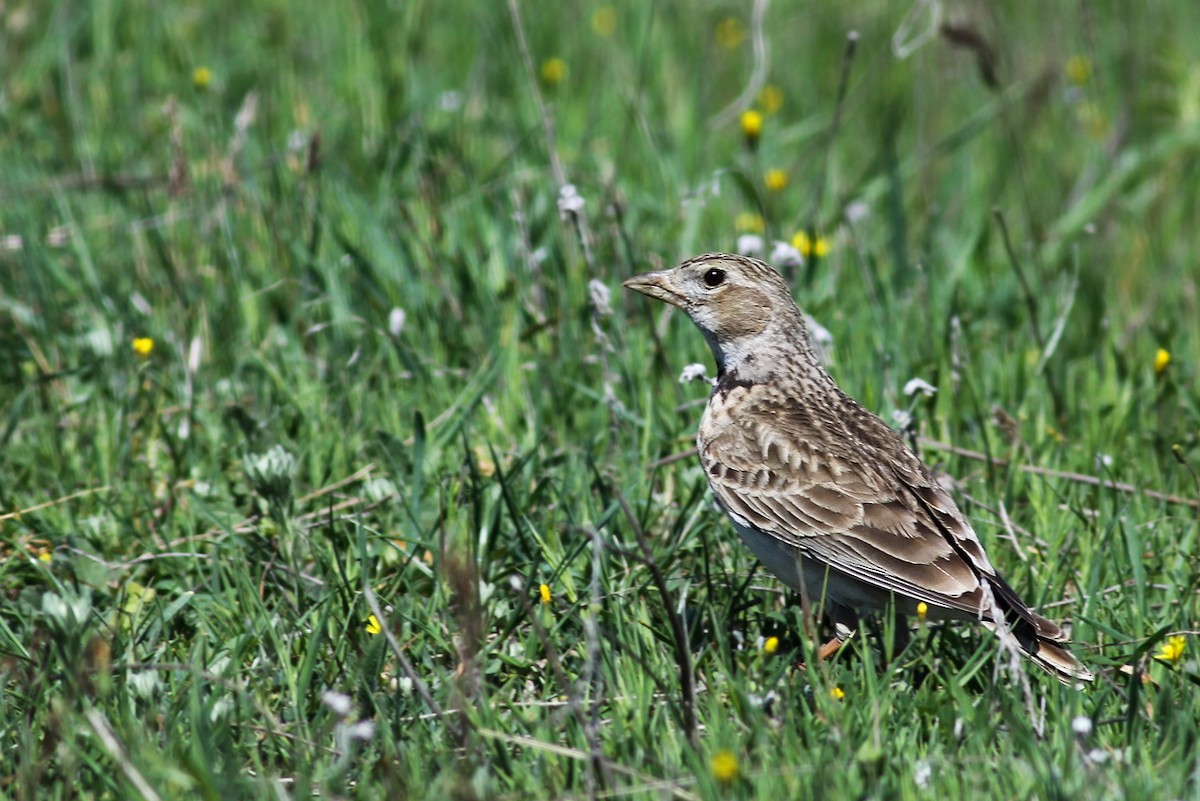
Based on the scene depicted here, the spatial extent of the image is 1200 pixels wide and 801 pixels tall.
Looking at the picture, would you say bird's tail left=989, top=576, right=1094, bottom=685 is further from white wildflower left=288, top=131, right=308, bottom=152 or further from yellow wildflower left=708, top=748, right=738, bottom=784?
white wildflower left=288, top=131, right=308, bottom=152

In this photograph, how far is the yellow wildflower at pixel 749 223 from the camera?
7.54 m

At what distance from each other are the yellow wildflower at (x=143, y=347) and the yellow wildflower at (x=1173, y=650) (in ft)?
13.1

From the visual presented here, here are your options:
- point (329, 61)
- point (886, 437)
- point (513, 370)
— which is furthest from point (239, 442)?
point (329, 61)

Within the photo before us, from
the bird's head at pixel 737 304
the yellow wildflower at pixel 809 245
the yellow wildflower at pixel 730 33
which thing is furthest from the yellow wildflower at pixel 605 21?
the bird's head at pixel 737 304

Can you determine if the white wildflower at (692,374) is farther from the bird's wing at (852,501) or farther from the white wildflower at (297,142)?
the white wildflower at (297,142)

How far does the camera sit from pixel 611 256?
22.7 feet

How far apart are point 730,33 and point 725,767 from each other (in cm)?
726

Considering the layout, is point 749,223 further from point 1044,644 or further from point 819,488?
point 1044,644

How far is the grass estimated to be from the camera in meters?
3.90

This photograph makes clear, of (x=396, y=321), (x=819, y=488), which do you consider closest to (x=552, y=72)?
(x=396, y=321)

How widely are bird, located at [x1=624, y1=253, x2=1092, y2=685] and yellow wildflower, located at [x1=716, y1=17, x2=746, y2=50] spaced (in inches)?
189

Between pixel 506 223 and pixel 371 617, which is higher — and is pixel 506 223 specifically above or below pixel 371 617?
above

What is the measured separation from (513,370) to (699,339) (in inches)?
36.9

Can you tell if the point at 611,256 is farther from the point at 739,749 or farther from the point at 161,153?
the point at 739,749
